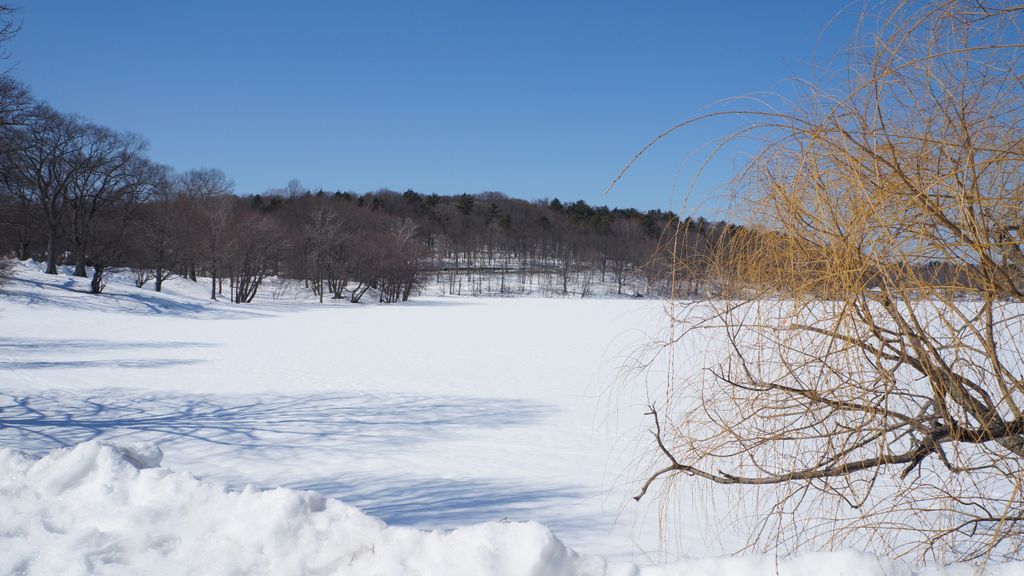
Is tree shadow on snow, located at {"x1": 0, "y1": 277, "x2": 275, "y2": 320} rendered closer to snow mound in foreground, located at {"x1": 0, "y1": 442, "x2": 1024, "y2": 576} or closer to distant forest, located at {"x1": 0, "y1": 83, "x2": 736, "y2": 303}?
distant forest, located at {"x1": 0, "y1": 83, "x2": 736, "y2": 303}

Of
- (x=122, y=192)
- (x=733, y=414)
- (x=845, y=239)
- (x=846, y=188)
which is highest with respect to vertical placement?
(x=122, y=192)

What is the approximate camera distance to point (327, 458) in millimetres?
7219

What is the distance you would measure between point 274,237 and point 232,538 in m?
49.1

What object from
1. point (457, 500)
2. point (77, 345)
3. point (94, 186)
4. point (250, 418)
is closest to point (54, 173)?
point (94, 186)

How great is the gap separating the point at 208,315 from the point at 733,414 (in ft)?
113

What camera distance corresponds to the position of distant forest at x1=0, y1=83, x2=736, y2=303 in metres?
11.0

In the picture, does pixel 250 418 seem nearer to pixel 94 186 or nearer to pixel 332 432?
pixel 332 432

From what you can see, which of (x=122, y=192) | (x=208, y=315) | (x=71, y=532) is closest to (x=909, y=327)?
(x=71, y=532)

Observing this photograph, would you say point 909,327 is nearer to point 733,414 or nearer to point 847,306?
point 847,306

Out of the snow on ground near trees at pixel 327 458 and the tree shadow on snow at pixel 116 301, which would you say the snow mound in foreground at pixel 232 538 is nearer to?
the snow on ground near trees at pixel 327 458

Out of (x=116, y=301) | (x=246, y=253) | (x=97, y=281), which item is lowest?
(x=116, y=301)

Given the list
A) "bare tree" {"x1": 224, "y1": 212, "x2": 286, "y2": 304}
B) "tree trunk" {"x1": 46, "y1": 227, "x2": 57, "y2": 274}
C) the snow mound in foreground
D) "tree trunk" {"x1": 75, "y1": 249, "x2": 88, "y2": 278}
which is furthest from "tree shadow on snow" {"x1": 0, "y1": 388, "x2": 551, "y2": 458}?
"bare tree" {"x1": 224, "y1": 212, "x2": 286, "y2": 304}

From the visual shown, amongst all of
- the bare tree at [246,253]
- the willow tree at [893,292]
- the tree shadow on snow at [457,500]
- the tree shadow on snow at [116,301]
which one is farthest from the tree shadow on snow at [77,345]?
the bare tree at [246,253]

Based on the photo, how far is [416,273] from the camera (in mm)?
59938
